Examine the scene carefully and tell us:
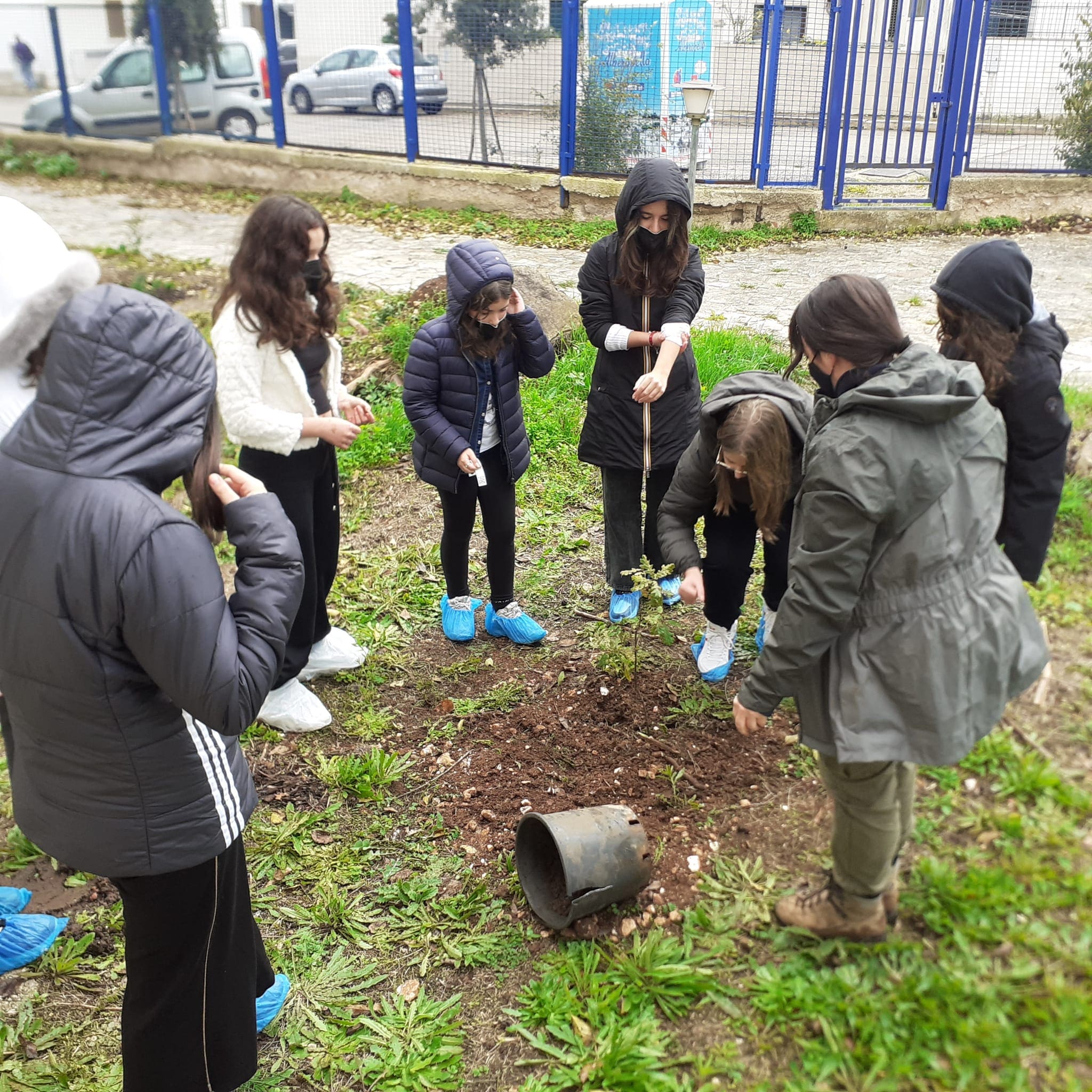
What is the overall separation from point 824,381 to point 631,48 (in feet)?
29.9

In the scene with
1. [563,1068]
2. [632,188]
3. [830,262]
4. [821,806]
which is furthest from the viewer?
[830,262]

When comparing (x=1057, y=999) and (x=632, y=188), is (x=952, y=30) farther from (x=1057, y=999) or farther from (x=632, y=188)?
(x=1057, y=999)

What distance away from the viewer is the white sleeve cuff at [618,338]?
13.3 ft

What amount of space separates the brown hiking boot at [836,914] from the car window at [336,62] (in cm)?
1297

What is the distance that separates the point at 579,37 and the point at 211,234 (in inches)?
190

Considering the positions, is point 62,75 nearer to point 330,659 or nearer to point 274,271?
point 330,659

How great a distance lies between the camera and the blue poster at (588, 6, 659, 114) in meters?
10.3

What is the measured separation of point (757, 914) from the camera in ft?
9.64

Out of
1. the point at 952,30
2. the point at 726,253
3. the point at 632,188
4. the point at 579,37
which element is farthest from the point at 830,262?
the point at 632,188

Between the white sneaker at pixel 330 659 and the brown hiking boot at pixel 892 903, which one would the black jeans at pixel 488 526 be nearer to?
the white sneaker at pixel 330 659

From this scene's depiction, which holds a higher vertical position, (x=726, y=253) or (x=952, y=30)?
(x=952, y=30)

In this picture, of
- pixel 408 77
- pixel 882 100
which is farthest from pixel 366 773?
pixel 408 77

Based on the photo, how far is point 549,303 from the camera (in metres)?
7.32

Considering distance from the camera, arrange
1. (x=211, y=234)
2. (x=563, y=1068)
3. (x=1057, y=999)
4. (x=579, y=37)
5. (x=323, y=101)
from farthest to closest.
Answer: (x=323, y=101) → (x=211, y=234) → (x=579, y=37) → (x=563, y=1068) → (x=1057, y=999)
